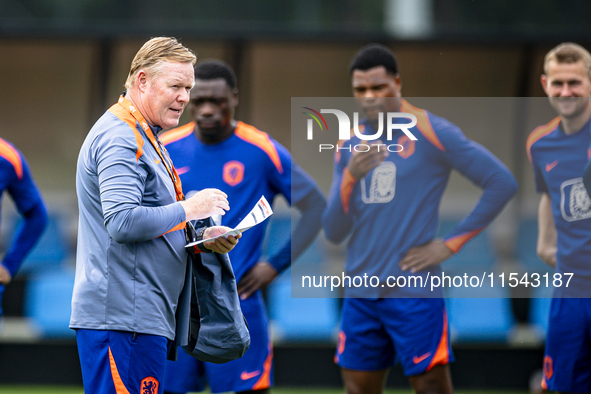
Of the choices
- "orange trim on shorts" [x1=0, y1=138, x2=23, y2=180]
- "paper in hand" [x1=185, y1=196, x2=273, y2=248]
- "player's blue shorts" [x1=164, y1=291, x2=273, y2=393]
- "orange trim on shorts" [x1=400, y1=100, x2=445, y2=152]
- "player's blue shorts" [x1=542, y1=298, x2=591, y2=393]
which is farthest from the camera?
"orange trim on shorts" [x1=0, y1=138, x2=23, y2=180]

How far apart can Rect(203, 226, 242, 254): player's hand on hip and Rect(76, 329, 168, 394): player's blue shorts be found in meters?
0.34

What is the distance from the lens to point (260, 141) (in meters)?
3.49

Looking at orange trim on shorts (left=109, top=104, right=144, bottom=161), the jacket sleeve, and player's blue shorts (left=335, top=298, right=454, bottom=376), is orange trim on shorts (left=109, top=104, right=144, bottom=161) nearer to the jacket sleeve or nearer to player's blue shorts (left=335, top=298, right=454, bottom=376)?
the jacket sleeve

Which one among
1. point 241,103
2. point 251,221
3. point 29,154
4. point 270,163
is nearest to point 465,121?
point 270,163

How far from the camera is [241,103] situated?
6.30m

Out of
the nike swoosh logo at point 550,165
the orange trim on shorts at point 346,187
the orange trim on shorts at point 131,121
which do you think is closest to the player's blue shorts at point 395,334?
the orange trim on shorts at point 346,187

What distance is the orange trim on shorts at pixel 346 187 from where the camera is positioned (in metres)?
3.38

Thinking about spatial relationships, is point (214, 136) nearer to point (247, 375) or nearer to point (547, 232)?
point (247, 375)

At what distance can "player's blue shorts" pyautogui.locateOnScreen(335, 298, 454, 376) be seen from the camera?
10.2ft

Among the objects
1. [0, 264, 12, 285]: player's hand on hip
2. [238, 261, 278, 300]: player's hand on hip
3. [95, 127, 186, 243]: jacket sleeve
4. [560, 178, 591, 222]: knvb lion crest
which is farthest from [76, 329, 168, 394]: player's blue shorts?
[560, 178, 591, 222]: knvb lion crest

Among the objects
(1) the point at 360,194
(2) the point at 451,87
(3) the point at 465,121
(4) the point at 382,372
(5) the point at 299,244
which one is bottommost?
(4) the point at 382,372

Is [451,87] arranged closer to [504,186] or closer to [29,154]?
[504,186]

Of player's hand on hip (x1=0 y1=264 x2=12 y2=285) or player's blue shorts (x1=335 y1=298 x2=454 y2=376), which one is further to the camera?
player's hand on hip (x1=0 y1=264 x2=12 y2=285)

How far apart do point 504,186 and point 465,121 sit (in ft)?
2.20
